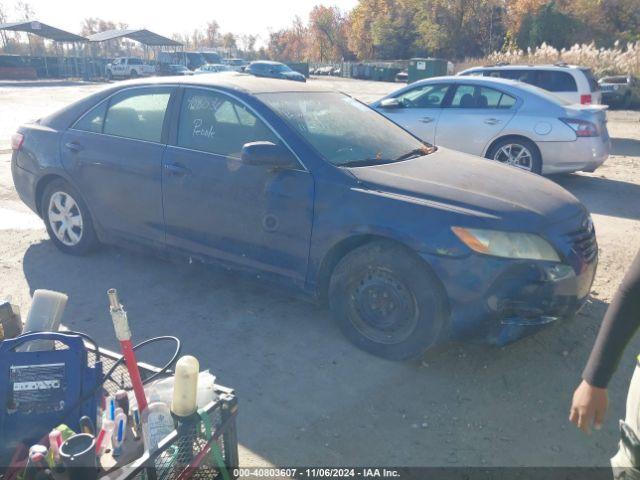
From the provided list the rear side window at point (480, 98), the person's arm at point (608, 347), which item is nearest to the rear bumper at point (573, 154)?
the rear side window at point (480, 98)

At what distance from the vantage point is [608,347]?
1597 millimetres

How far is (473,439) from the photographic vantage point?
2838mm

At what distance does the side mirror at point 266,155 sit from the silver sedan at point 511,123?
417cm

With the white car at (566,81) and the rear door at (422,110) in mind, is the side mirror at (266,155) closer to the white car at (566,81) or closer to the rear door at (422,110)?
the rear door at (422,110)

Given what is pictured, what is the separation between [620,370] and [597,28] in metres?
52.4

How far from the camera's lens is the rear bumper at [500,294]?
3.15 meters

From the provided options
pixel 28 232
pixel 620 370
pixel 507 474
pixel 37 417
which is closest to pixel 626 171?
pixel 620 370

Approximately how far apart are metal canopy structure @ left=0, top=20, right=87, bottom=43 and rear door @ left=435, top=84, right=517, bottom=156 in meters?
37.9

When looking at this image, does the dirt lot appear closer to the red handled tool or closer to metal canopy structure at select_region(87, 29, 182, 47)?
the red handled tool

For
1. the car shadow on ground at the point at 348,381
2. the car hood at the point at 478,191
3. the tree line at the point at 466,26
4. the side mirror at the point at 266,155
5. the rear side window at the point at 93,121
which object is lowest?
the car shadow on ground at the point at 348,381

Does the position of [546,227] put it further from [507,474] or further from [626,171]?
[626,171]

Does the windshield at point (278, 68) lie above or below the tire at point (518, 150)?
above

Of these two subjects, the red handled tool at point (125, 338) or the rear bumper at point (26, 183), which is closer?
the red handled tool at point (125, 338)

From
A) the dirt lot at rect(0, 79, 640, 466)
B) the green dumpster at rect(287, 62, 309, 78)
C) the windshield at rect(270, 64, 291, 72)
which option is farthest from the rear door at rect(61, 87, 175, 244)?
the green dumpster at rect(287, 62, 309, 78)
